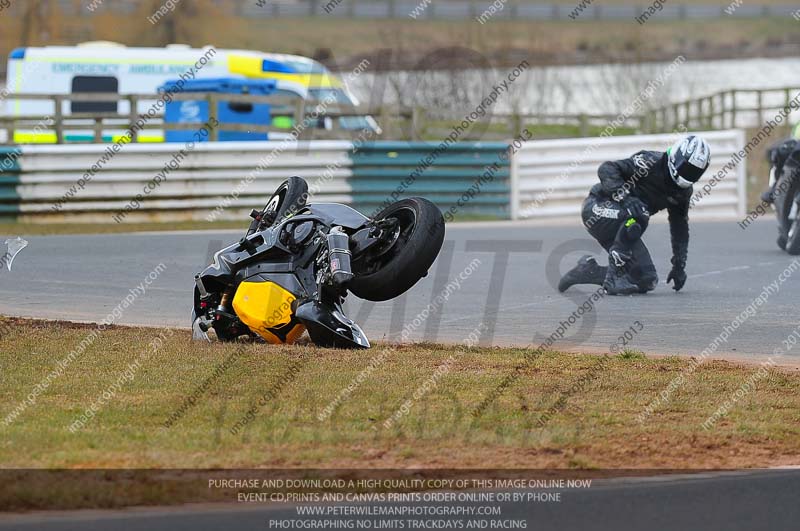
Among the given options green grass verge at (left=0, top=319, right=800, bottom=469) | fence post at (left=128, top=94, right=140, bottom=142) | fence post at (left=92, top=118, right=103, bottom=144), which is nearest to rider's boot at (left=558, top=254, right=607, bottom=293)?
green grass verge at (left=0, top=319, right=800, bottom=469)

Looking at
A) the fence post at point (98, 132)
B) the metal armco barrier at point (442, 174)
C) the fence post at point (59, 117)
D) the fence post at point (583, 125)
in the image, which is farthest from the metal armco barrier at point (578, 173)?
the fence post at point (59, 117)

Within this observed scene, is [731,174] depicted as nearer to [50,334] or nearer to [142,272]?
[142,272]

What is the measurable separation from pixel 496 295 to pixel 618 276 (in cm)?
123

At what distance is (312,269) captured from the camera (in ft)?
30.3

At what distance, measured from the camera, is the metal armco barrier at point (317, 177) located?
64.4 feet

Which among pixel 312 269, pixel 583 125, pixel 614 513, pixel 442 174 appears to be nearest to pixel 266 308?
pixel 312 269

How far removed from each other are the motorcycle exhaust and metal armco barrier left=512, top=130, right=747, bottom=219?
42.6ft

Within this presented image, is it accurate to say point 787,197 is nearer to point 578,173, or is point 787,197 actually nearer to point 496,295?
point 496,295

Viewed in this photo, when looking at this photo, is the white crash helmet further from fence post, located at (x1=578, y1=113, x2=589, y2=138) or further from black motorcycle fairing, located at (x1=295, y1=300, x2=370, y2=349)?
fence post, located at (x1=578, y1=113, x2=589, y2=138)

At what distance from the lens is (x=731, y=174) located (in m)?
23.1

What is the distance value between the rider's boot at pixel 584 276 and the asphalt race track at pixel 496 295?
12cm

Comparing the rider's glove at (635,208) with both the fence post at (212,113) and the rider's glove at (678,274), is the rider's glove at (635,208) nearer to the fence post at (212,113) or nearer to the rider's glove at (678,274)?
the rider's glove at (678,274)

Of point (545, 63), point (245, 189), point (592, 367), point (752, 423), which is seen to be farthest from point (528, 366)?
point (545, 63)

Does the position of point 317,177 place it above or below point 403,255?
below
